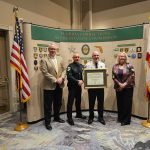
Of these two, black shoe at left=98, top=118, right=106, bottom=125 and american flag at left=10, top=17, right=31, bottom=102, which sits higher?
american flag at left=10, top=17, right=31, bottom=102

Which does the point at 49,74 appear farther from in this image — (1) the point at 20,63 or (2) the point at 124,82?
(2) the point at 124,82

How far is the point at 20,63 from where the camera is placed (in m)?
3.57

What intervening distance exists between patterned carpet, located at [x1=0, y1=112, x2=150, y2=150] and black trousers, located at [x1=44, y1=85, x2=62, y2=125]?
22 cm

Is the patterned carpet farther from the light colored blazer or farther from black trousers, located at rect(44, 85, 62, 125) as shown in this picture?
the light colored blazer

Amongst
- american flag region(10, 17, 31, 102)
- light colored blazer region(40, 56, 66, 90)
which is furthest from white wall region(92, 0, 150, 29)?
american flag region(10, 17, 31, 102)

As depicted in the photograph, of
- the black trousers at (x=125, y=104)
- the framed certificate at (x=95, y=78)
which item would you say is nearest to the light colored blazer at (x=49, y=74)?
the framed certificate at (x=95, y=78)

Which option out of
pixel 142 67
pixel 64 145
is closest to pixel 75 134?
pixel 64 145

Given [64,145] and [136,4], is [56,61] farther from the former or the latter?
[136,4]

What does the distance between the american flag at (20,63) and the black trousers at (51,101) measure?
374mm

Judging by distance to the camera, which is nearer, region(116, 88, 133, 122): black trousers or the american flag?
the american flag

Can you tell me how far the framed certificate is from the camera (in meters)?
3.71

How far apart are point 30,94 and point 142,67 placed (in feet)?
7.56

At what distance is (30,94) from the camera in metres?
3.74

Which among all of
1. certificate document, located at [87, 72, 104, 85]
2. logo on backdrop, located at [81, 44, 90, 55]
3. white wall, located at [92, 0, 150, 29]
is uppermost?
white wall, located at [92, 0, 150, 29]
